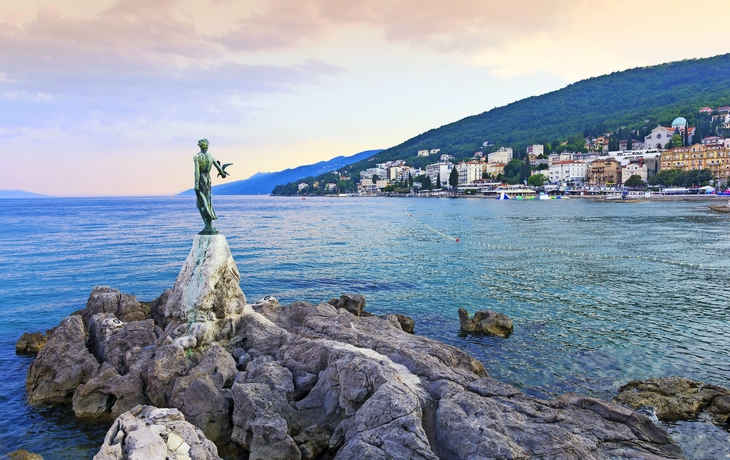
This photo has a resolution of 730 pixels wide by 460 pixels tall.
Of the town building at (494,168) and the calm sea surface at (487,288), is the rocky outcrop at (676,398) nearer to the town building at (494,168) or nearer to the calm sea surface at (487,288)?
the calm sea surface at (487,288)

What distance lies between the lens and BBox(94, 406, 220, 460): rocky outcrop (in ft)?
23.8

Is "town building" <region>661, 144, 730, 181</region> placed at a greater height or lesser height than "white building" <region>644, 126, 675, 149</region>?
lesser

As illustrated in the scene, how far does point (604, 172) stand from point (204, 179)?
15192 centimetres

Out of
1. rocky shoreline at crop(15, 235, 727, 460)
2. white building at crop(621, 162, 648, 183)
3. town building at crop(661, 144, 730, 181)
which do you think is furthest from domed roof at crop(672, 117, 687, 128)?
rocky shoreline at crop(15, 235, 727, 460)

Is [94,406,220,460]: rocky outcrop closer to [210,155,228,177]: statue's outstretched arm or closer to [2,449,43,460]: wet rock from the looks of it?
[2,449,43,460]: wet rock

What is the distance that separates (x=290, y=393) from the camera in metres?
10.1

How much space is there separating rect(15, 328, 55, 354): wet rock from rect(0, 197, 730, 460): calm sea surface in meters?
0.46

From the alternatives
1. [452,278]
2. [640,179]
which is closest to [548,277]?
[452,278]

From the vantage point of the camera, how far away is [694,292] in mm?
22469

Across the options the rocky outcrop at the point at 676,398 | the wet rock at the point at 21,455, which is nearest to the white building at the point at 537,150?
the rocky outcrop at the point at 676,398

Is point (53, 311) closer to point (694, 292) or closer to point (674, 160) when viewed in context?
point (694, 292)

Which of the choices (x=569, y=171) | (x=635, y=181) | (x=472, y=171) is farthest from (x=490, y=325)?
(x=472, y=171)

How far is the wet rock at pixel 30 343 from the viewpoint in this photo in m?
15.4

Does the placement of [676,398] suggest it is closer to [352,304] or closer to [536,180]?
[352,304]
